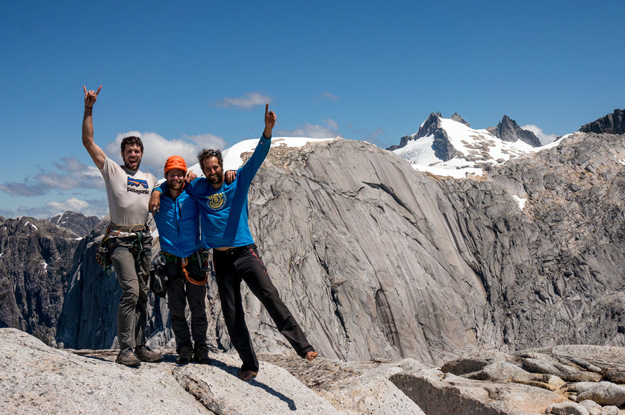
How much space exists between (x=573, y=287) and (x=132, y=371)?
5719 cm

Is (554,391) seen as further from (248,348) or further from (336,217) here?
(336,217)

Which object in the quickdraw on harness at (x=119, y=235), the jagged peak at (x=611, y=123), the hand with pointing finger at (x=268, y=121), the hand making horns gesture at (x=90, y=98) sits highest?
the jagged peak at (x=611, y=123)

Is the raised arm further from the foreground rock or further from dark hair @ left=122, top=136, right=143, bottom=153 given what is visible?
the foreground rock

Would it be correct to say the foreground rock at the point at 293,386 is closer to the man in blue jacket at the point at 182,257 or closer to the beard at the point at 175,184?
the man in blue jacket at the point at 182,257

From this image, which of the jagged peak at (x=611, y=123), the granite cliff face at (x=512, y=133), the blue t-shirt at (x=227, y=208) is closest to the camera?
the blue t-shirt at (x=227, y=208)

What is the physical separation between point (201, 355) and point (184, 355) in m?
0.27

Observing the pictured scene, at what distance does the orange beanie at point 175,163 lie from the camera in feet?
24.9

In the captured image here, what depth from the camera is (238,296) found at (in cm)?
745

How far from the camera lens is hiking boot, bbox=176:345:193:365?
7.27 m

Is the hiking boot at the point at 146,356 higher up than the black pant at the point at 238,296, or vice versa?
the black pant at the point at 238,296

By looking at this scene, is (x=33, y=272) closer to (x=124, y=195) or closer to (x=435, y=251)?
(x=435, y=251)

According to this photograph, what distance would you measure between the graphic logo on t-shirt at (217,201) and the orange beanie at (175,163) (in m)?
0.82

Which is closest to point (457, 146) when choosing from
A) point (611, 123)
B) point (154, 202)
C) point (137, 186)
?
point (611, 123)

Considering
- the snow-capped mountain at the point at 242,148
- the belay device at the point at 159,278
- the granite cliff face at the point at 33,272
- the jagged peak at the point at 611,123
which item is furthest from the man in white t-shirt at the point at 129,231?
the granite cliff face at the point at 33,272
